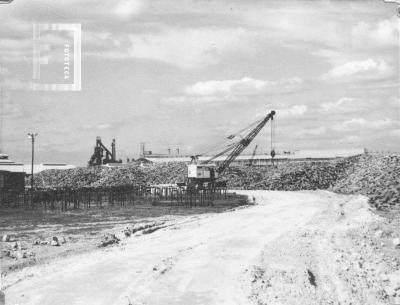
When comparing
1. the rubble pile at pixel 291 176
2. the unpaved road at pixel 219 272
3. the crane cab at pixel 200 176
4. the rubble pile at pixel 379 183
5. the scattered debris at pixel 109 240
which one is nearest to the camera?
the unpaved road at pixel 219 272

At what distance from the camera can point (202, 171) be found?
66.6 meters

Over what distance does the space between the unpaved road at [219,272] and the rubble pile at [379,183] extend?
1521cm

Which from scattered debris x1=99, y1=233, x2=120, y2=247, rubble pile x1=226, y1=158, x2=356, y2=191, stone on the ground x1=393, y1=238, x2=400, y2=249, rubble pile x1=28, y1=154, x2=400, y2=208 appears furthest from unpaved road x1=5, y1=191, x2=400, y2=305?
rubble pile x1=226, y1=158, x2=356, y2=191

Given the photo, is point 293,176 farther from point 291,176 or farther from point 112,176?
point 112,176

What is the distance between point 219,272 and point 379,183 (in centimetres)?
3861

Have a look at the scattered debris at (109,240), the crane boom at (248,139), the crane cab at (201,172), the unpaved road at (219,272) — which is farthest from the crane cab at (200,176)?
the scattered debris at (109,240)

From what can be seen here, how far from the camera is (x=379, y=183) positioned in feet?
168

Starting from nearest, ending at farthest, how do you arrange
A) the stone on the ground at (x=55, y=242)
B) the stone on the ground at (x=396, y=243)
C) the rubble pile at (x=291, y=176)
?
the stone on the ground at (x=396, y=243)
the stone on the ground at (x=55, y=242)
the rubble pile at (x=291, y=176)

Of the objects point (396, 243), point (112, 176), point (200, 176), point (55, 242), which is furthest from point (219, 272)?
point (112, 176)

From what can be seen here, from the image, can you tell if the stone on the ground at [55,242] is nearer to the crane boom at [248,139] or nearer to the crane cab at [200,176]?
the crane cab at [200,176]

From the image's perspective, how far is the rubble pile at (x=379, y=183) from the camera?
1571 inches

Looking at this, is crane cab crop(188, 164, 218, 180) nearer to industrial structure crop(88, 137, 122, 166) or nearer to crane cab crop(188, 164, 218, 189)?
crane cab crop(188, 164, 218, 189)

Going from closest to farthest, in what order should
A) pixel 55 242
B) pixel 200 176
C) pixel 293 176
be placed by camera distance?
pixel 55 242 → pixel 200 176 → pixel 293 176

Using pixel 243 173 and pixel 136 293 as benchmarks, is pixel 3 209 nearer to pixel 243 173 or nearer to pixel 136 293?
pixel 136 293
